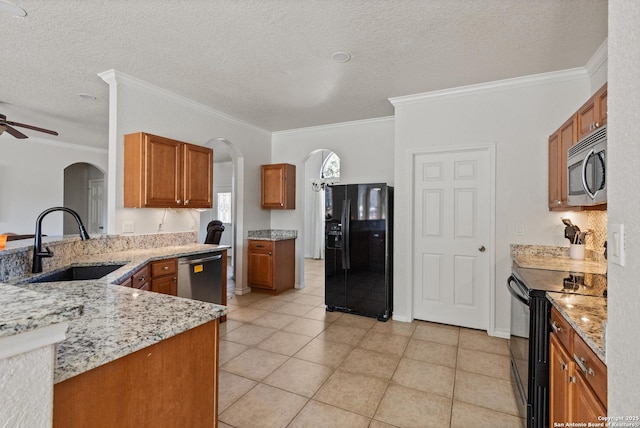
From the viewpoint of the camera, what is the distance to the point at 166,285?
117 inches

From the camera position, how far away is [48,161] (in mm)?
6137

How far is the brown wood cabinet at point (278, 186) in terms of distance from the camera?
5.08 metres

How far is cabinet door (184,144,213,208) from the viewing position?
362 centimetres

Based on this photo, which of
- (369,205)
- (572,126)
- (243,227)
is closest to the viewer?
(572,126)

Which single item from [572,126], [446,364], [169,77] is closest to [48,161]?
[169,77]

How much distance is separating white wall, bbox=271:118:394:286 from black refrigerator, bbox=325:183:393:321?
784 millimetres

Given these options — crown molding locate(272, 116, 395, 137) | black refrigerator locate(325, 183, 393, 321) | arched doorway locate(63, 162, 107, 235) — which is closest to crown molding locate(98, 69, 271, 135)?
crown molding locate(272, 116, 395, 137)

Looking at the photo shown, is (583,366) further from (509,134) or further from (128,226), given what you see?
(128,226)

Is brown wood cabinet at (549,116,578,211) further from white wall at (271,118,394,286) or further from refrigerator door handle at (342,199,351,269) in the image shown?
refrigerator door handle at (342,199,351,269)

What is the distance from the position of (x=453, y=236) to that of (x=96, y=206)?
826 cm

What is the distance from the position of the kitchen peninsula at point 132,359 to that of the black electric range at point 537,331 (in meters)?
1.66

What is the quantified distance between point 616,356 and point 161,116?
4.10 meters

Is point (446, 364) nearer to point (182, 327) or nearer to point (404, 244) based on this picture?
point (404, 244)

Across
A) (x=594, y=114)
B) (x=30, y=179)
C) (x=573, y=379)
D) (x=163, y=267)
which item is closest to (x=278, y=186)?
(x=163, y=267)
